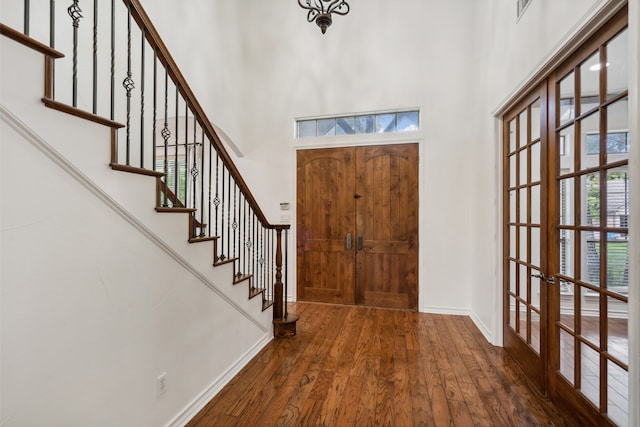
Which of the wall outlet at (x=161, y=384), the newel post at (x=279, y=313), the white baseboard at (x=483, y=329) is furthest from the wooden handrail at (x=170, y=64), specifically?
the white baseboard at (x=483, y=329)

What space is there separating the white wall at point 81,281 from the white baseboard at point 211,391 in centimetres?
2

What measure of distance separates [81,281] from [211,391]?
131cm

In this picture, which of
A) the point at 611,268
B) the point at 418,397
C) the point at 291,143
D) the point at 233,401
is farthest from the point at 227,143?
the point at 611,268

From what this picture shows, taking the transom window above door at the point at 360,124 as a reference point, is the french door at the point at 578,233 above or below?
below

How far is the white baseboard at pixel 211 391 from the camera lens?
1784mm

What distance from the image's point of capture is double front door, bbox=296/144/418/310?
393 centimetres

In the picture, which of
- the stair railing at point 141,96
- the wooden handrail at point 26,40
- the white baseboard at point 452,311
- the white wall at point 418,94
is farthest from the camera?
the white baseboard at point 452,311

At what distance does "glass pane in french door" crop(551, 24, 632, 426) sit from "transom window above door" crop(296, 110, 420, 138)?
2.09 meters

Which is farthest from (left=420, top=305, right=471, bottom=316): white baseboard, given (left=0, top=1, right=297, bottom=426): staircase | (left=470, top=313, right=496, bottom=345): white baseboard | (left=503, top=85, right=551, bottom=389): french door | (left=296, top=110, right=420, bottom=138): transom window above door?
(left=0, top=1, right=297, bottom=426): staircase

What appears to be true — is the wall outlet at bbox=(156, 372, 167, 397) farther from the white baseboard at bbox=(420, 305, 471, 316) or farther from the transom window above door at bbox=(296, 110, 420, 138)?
the transom window above door at bbox=(296, 110, 420, 138)

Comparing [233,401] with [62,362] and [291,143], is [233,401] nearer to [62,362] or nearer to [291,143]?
[62,362]

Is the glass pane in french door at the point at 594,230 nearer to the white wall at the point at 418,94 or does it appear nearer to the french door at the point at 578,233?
the french door at the point at 578,233

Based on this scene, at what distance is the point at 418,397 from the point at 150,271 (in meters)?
1.97

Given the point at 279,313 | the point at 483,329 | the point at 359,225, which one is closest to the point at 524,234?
the point at 483,329
